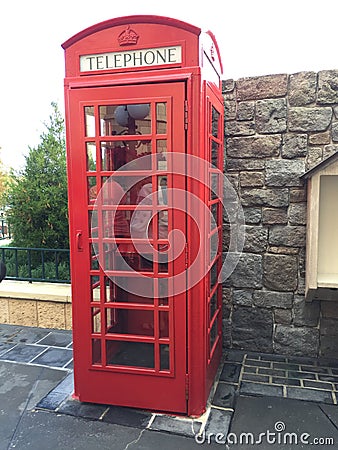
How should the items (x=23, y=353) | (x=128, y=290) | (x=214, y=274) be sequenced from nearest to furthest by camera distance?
(x=128, y=290)
(x=214, y=274)
(x=23, y=353)

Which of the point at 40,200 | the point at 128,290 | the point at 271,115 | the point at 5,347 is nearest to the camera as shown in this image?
the point at 128,290

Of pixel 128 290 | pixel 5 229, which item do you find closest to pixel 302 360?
pixel 128 290

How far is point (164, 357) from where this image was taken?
2.71 m

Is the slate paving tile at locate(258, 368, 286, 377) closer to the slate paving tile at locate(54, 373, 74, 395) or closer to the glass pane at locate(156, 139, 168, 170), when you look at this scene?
the slate paving tile at locate(54, 373, 74, 395)

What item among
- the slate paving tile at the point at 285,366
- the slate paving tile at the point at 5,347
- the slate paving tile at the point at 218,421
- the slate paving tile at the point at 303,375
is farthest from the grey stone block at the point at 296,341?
the slate paving tile at the point at 5,347

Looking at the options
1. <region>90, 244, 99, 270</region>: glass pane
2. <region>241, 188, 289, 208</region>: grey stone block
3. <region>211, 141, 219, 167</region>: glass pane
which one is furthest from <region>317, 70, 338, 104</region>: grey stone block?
<region>90, 244, 99, 270</region>: glass pane

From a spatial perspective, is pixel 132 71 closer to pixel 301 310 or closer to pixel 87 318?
pixel 87 318

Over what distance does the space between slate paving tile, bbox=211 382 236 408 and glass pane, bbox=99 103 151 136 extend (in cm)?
201

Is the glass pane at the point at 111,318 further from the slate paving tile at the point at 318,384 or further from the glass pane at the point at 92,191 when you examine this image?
the slate paving tile at the point at 318,384

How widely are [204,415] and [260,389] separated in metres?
0.58

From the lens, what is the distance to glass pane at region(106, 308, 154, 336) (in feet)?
9.09

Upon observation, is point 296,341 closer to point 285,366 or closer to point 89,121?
point 285,366

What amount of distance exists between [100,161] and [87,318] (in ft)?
3.75

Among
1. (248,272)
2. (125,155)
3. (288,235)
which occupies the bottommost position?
(248,272)
